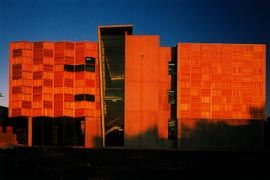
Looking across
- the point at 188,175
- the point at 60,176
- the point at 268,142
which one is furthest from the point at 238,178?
the point at 268,142

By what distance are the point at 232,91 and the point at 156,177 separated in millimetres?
28694

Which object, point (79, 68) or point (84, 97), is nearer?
point (84, 97)

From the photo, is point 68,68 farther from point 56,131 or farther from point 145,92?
point 145,92

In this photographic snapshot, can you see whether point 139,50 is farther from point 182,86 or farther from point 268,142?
point 268,142

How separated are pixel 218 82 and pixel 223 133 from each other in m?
7.06

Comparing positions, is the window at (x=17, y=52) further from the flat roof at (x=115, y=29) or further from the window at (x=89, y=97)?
the flat roof at (x=115, y=29)

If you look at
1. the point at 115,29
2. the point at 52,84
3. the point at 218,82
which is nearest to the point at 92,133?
the point at 52,84

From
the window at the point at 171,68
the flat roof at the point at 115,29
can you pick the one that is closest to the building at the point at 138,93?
the flat roof at the point at 115,29

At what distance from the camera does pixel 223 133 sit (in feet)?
147

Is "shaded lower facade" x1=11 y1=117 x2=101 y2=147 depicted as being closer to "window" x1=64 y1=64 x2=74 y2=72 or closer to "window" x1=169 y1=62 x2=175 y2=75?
"window" x1=64 y1=64 x2=74 y2=72

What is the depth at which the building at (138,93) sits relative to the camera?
4475cm

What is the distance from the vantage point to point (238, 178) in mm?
19797

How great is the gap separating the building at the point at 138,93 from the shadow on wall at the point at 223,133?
0.14 m

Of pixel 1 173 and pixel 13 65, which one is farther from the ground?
pixel 13 65
